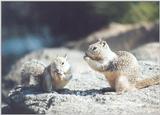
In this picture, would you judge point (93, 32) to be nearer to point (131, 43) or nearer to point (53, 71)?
point (131, 43)

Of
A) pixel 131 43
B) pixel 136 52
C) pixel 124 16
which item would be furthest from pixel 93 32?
pixel 136 52

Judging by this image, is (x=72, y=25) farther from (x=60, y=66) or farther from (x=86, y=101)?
(x=86, y=101)

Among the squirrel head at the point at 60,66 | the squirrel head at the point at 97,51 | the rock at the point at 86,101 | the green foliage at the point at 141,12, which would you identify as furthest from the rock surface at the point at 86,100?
the green foliage at the point at 141,12

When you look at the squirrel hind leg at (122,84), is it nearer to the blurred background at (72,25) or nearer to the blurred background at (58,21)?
the blurred background at (72,25)

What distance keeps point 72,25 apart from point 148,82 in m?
12.8

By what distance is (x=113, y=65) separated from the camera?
28.9 ft

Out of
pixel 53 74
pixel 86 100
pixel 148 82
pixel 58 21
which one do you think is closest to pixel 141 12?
pixel 58 21

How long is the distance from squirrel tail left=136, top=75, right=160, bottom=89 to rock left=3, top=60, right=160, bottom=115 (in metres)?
0.06

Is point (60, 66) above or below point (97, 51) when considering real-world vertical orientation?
below

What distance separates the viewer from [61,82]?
9.14 m

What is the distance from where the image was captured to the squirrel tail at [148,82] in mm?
9077

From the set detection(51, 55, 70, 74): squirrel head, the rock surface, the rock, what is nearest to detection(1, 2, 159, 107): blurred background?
the rock surface

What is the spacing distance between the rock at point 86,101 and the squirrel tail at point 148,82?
0.19 feet

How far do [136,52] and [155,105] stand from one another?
5292 millimetres
